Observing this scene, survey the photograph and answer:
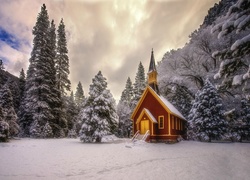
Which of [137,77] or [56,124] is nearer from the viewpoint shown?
[56,124]

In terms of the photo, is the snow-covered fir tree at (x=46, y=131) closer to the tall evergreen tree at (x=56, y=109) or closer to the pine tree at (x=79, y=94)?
the tall evergreen tree at (x=56, y=109)

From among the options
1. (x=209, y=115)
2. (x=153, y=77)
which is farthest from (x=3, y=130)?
(x=209, y=115)

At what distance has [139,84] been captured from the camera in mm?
39062

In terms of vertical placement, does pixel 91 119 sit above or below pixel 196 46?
below

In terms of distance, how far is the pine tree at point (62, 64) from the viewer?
106 ft

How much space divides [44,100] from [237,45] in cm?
2702

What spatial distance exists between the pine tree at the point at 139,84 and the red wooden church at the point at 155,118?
12.7 meters

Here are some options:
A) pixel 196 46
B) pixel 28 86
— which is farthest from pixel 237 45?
pixel 28 86

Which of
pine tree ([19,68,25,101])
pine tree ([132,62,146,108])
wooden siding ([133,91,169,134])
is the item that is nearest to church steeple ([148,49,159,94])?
wooden siding ([133,91,169,134])

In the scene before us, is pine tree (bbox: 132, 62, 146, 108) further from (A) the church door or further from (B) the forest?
(A) the church door

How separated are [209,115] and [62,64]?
26.9 m

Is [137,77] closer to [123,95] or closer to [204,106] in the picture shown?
[123,95]

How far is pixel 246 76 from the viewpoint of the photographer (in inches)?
196

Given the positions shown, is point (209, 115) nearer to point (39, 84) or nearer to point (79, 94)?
point (39, 84)
